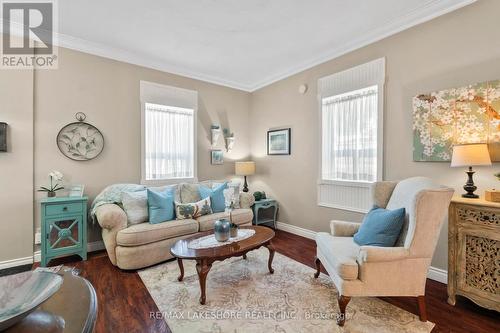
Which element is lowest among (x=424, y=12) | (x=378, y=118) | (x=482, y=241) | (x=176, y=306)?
(x=176, y=306)

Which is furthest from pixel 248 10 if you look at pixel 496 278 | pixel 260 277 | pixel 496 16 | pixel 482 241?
pixel 496 278

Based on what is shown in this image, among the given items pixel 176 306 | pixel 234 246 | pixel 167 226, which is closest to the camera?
pixel 176 306

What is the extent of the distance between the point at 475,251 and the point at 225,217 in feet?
8.70

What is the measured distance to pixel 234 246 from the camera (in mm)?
2238

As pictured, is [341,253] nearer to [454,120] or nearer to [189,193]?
[454,120]

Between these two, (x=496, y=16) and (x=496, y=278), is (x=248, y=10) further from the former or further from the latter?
(x=496, y=278)

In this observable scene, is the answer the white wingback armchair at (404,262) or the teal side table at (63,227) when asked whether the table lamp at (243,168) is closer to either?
the teal side table at (63,227)

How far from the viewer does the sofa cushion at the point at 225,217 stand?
3146 mm

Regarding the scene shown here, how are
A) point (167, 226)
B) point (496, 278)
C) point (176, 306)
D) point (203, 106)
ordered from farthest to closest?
point (203, 106) < point (167, 226) < point (176, 306) < point (496, 278)

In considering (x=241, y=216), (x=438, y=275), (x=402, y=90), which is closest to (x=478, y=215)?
(x=438, y=275)

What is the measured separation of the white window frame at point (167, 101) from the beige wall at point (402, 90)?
1477 millimetres

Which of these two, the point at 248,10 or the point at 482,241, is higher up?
the point at 248,10

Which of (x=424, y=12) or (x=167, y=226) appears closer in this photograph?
(x=424, y=12)

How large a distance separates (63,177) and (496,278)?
4.60 meters
